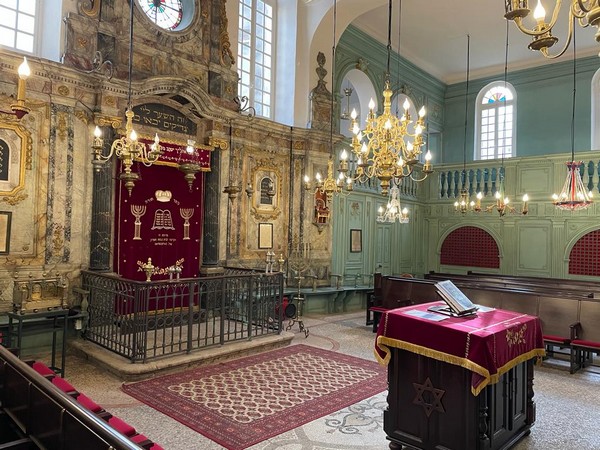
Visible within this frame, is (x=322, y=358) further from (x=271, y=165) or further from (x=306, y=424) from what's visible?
(x=271, y=165)

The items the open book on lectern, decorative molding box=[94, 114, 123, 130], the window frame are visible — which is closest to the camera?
the open book on lectern

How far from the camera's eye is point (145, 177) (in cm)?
770

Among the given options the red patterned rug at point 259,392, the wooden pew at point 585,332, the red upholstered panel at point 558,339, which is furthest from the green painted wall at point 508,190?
the wooden pew at point 585,332

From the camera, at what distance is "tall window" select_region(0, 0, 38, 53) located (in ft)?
21.7

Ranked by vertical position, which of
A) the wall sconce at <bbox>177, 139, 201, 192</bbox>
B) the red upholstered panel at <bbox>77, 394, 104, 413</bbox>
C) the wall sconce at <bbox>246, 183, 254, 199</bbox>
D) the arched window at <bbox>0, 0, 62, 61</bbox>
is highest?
the arched window at <bbox>0, 0, 62, 61</bbox>

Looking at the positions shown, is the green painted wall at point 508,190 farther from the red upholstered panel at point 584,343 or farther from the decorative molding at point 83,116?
the decorative molding at point 83,116

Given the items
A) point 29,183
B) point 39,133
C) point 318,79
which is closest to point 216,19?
point 318,79

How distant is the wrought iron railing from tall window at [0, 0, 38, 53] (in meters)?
3.64

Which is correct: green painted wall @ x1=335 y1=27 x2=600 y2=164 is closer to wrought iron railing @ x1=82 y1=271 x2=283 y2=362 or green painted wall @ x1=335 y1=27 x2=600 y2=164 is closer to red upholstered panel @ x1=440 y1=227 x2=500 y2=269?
red upholstered panel @ x1=440 y1=227 x2=500 y2=269

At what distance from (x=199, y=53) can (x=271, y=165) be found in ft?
8.86

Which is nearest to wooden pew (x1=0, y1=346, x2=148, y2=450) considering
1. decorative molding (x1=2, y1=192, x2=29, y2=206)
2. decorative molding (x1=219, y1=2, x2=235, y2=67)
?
decorative molding (x1=2, y1=192, x2=29, y2=206)

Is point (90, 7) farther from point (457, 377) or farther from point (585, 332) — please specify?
point (585, 332)

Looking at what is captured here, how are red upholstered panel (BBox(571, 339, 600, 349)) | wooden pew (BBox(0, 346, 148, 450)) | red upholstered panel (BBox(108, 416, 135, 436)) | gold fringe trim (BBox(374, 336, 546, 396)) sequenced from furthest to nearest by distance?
red upholstered panel (BBox(571, 339, 600, 349)), gold fringe trim (BBox(374, 336, 546, 396)), red upholstered panel (BBox(108, 416, 135, 436)), wooden pew (BBox(0, 346, 148, 450))

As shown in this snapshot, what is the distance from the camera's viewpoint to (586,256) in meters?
11.6
